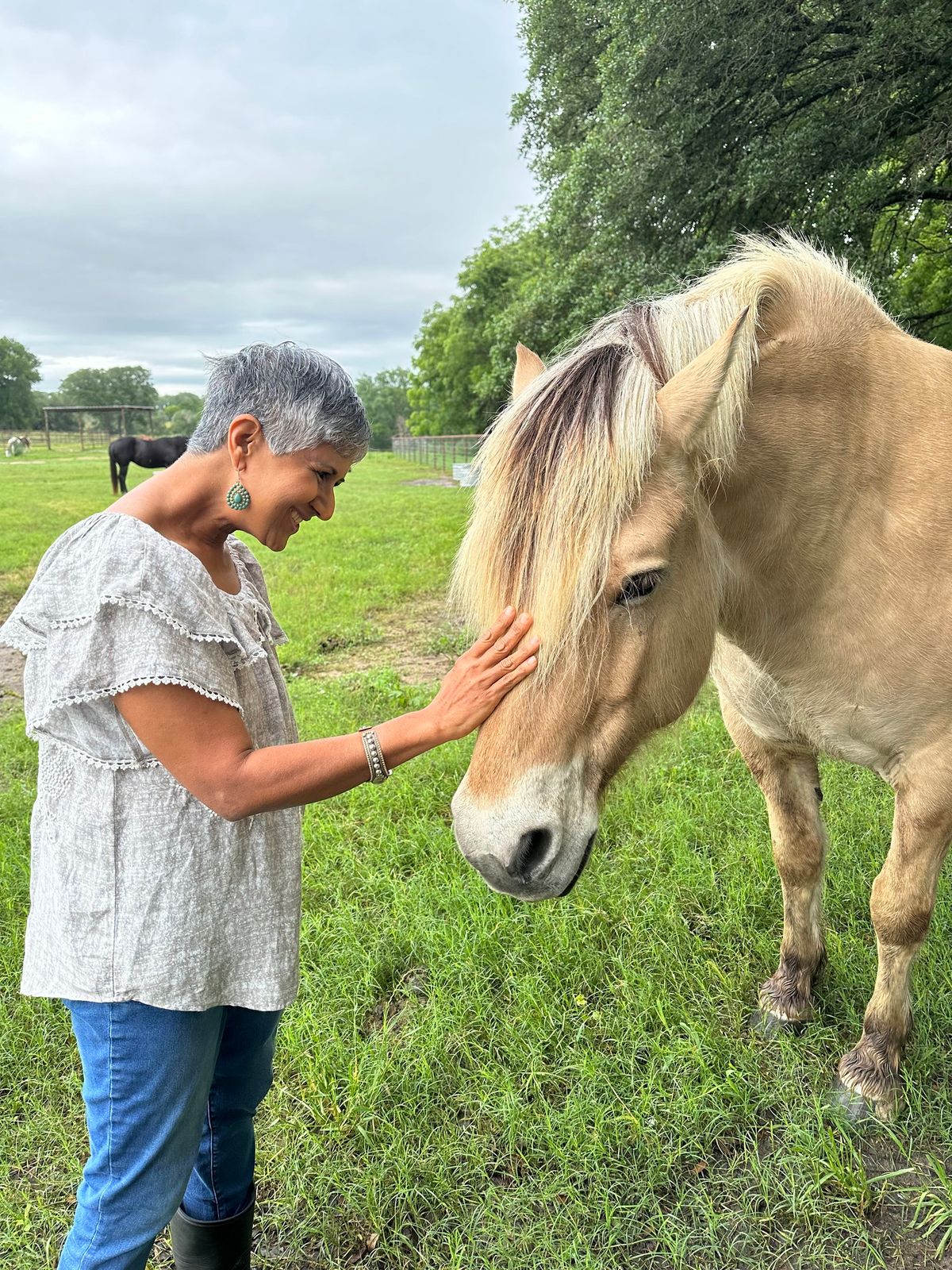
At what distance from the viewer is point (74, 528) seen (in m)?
1.43

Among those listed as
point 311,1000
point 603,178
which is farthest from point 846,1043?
point 603,178

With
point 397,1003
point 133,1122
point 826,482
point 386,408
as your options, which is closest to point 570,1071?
point 397,1003

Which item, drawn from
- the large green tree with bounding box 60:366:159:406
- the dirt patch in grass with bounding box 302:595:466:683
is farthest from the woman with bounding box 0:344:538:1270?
the large green tree with bounding box 60:366:159:406

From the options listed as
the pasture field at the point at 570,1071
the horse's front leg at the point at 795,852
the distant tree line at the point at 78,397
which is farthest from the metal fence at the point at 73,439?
the horse's front leg at the point at 795,852

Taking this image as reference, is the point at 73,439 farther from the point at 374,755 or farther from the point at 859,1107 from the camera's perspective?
the point at 859,1107

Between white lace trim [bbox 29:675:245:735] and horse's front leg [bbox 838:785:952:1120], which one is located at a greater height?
white lace trim [bbox 29:675:245:735]

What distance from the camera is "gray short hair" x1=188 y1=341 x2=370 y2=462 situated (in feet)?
4.69

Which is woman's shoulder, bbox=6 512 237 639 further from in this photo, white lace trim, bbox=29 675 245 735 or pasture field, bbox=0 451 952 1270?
pasture field, bbox=0 451 952 1270

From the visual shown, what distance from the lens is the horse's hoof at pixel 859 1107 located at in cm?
222

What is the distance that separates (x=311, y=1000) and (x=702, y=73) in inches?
372

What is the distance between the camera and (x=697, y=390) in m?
1.55

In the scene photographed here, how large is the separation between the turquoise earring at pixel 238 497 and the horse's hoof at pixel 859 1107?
2.31 metres

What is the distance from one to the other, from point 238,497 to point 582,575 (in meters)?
0.68

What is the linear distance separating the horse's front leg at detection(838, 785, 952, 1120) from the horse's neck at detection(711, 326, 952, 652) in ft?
2.07
